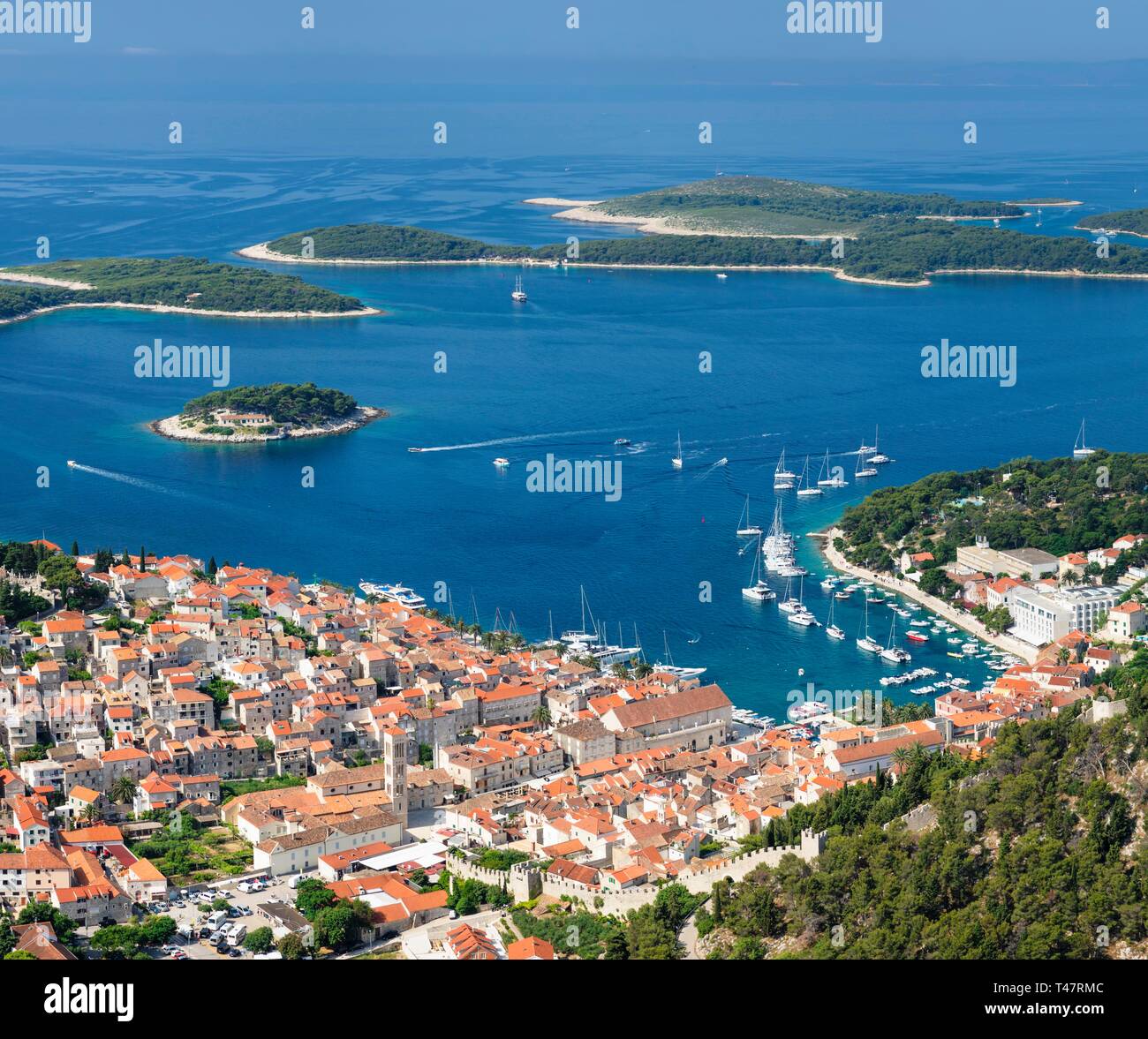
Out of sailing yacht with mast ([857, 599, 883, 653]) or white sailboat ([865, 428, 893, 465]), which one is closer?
sailing yacht with mast ([857, 599, 883, 653])

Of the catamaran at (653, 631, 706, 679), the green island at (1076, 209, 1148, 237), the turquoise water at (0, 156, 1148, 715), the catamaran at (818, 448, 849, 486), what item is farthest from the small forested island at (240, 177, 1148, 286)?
the catamaran at (653, 631, 706, 679)

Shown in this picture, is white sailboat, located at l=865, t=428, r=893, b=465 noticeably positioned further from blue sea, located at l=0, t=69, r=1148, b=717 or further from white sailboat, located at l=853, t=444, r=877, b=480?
blue sea, located at l=0, t=69, r=1148, b=717

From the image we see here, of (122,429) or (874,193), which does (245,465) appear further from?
(874,193)

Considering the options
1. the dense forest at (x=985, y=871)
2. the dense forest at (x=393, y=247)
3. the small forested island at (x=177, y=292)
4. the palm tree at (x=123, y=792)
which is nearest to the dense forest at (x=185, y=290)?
the small forested island at (x=177, y=292)

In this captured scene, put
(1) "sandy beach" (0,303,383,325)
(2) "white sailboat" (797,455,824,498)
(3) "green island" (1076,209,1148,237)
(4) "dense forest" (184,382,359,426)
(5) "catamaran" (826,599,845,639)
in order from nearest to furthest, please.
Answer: (5) "catamaran" (826,599,845,639)
(2) "white sailboat" (797,455,824,498)
(4) "dense forest" (184,382,359,426)
(1) "sandy beach" (0,303,383,325)
(3) "green island" (1076,209,1148,237)

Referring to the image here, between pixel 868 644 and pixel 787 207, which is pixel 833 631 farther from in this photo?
pixel 787 207
